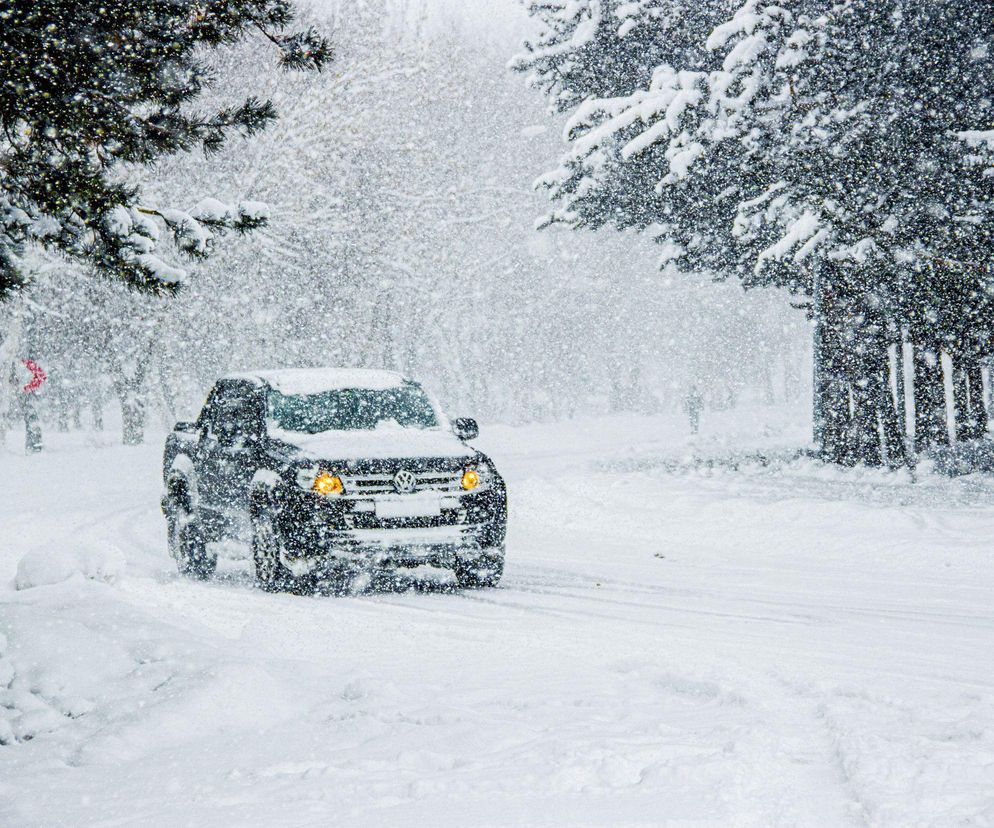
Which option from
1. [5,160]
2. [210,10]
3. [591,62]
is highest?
[591,62]

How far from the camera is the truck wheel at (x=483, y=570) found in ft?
33.1

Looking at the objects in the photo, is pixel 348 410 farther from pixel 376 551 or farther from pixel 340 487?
pixel 376 551

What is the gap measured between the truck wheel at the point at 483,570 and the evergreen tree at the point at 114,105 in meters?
3.39

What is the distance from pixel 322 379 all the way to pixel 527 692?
19.5 ft

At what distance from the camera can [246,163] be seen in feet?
113

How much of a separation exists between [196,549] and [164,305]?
22362 millimetres

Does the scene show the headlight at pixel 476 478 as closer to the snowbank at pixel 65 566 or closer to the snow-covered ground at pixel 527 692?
the snow-covered ground at pixel 527 692

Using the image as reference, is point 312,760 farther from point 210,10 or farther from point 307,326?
point 307,326

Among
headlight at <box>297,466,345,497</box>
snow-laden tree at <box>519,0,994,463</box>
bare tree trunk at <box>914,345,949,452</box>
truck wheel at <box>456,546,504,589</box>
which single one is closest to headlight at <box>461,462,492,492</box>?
truck wheel at <box>456,546,504,589</box>

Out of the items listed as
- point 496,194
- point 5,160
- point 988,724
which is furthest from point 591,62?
point 496,194

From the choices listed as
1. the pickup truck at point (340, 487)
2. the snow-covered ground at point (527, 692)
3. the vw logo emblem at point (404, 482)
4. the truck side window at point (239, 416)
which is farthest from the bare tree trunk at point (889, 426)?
the vw logo emblem at point (404, 482)

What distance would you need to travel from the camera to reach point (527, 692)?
6.02m

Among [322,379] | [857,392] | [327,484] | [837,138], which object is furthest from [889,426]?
[327,484]

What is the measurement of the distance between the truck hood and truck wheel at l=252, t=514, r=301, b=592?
720mm
